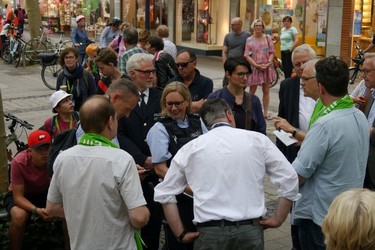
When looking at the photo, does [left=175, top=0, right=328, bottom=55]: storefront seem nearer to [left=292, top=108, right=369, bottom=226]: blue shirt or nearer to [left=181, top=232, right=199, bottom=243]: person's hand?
[left=292, top=108, right=369, bottom=226]: blue shirt

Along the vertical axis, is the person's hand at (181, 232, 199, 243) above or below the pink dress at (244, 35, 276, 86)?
below

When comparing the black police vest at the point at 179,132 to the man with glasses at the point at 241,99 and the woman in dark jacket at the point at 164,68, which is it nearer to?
the man with glasses at the point at 241,99

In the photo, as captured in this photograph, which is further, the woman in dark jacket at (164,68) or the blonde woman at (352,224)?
the woman in dark jacket at (164,68)

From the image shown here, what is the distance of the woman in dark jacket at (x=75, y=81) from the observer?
779 centimetres

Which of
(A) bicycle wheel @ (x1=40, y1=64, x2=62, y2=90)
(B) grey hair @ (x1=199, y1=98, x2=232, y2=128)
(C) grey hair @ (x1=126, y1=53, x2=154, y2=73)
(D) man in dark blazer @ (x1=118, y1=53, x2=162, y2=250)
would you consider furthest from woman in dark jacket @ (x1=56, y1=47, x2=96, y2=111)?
(A) bicycle wheel @ (x1=40, y1=64, x2=62, y2=90)

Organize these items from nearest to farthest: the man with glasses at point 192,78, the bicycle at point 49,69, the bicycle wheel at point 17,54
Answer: the man with glasses at point 192,78 < the bicycle at point 49,69 < the bicycle wheel at point 17,54

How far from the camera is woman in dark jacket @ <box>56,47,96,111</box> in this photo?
7793mm

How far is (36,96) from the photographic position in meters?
14.9

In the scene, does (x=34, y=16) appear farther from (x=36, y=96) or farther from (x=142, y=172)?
(x=142, y=172)

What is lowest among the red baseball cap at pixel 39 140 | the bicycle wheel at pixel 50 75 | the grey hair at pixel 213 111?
the bicycle wheel at pixel 50 75

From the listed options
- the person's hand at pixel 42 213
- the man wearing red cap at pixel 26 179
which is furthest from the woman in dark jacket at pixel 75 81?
the person's hand at pixel 42 213

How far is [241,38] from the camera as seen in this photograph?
38.0 ft

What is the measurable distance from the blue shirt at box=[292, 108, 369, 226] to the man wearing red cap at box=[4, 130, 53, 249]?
2173 mm

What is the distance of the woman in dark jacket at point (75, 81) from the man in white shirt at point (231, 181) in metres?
4.31
